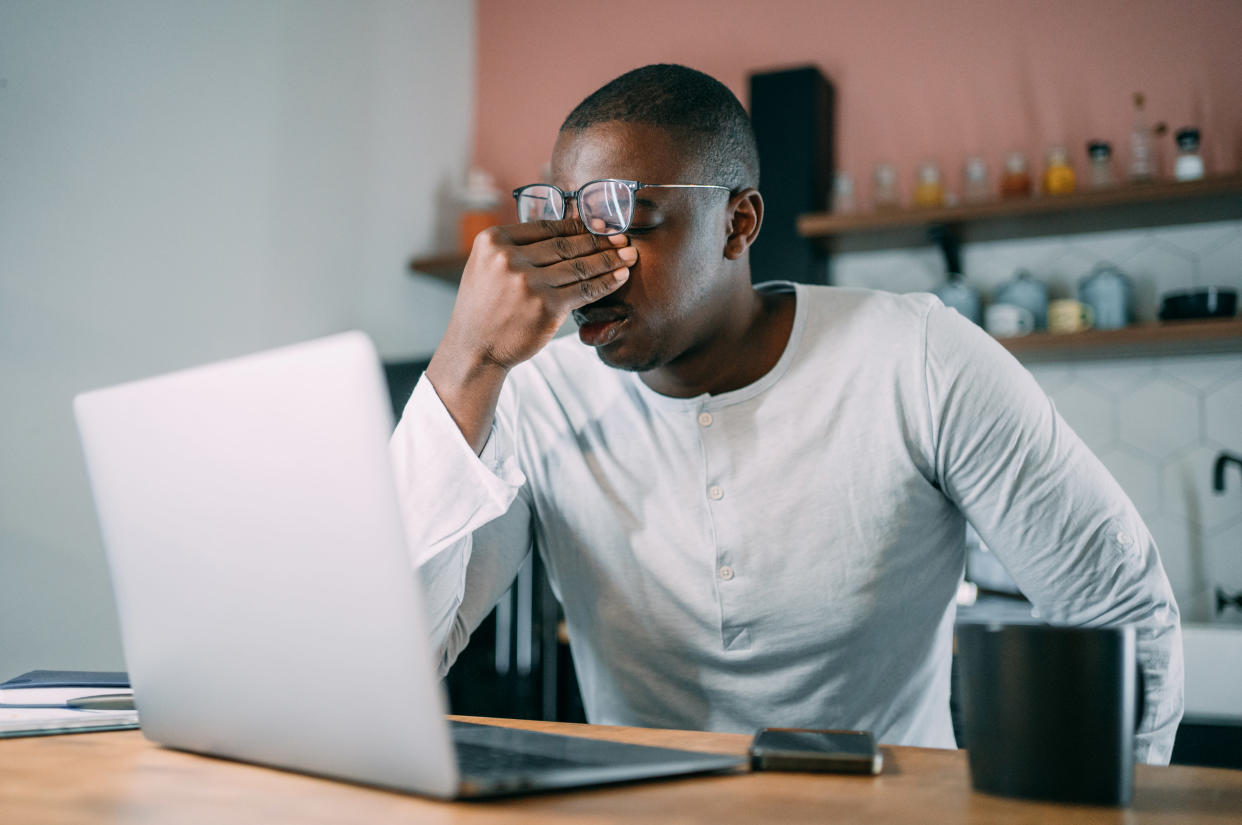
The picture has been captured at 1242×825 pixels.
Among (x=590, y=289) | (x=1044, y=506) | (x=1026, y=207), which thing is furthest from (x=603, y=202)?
(x=1026, y=207)

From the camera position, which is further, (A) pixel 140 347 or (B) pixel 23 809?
(A) pixel 140 347

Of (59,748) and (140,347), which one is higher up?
(140,347)

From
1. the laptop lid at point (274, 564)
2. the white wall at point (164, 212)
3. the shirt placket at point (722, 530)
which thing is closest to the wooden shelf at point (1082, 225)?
the white wall at point (164, 212)

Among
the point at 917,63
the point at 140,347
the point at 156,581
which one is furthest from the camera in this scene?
Result: the point at 917,63

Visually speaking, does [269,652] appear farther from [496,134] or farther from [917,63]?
[496,134]

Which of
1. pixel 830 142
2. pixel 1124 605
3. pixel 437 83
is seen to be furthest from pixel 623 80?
pixel 437 83

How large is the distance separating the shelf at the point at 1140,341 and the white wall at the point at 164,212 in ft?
5.82

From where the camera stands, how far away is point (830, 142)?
9.73ft

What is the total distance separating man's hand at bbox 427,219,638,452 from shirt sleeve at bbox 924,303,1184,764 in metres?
0.39

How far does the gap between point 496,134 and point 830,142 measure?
A: 3.74 feet

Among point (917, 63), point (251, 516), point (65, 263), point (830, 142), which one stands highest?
point (917, 63)

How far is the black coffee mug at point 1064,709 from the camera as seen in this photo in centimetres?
54

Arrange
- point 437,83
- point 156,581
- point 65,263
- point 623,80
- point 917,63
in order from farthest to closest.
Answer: point 437,83
point 917,63
point 65,263
point 623,80
point 156,581

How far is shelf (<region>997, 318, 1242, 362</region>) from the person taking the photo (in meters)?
2.34
